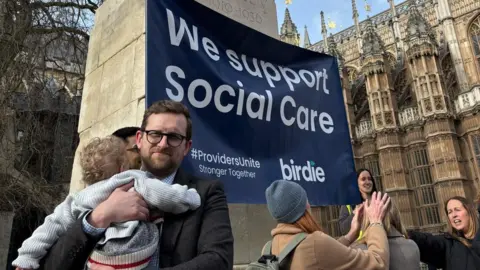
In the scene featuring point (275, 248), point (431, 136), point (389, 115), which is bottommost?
point (275, 248)

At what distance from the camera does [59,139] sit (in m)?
6.37

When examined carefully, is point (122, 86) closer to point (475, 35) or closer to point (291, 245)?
point (291, 245)

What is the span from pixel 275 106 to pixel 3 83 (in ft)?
12.7

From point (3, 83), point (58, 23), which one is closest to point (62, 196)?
point (3, 83)

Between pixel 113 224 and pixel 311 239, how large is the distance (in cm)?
85

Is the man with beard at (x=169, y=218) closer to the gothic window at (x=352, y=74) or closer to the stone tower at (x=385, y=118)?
the stone tower at (x=385, y=118)

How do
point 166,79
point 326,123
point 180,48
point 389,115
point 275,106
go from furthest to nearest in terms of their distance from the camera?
point 389,115
point 326,123
point 275,106
point 180,48
point 166,79

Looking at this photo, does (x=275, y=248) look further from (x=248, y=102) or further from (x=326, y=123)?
(x=326, y=123)

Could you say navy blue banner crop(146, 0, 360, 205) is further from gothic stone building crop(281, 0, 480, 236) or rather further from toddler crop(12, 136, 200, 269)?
gothic stone building crop(281, 0, 480, 236)

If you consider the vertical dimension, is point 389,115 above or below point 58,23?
above

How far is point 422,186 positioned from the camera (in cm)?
1955

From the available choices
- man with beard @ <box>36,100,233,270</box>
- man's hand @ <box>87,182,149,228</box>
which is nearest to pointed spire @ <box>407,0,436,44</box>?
man with beard @ <box>36,100,233,270</box>

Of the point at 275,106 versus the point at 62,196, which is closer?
the point at 275,106

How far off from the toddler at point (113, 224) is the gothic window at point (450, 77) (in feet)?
76.5
